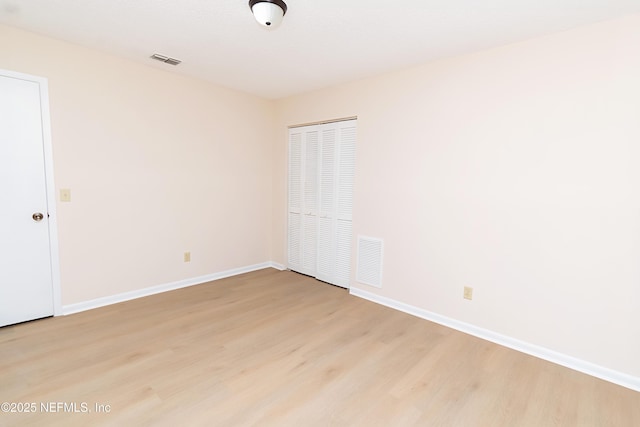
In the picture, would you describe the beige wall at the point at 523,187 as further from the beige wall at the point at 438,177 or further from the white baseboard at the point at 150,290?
the white baseboard at the point at 150,290

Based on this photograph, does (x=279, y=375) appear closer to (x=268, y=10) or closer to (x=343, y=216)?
(x=343, y=216)

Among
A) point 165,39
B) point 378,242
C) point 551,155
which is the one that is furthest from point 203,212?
point 551,155

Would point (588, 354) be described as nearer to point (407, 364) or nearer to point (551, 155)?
point (407, 364)

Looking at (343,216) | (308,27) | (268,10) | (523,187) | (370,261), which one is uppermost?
(308,27)

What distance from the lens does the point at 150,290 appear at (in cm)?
340

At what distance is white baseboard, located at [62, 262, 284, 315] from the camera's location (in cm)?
292

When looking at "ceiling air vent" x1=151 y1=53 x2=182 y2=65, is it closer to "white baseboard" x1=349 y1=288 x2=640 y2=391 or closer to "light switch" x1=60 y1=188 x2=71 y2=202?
"light switch" x1=60 y1=188 x2=71 y2=202

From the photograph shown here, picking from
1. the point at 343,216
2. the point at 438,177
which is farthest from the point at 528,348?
the point at 343,216

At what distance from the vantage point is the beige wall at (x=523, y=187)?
2.07 m

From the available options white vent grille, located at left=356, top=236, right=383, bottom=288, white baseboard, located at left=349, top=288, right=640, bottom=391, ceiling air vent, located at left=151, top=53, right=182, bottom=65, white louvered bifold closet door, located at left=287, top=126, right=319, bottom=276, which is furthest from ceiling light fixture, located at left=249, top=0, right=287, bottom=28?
white baseboard, located at left=349, top=288, right=640, bottom=391

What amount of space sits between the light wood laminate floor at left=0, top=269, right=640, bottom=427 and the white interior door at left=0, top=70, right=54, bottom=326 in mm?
258

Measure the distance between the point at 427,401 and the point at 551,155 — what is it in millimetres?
1956

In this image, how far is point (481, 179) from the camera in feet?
8.61

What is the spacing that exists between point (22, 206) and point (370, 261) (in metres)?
3.25
